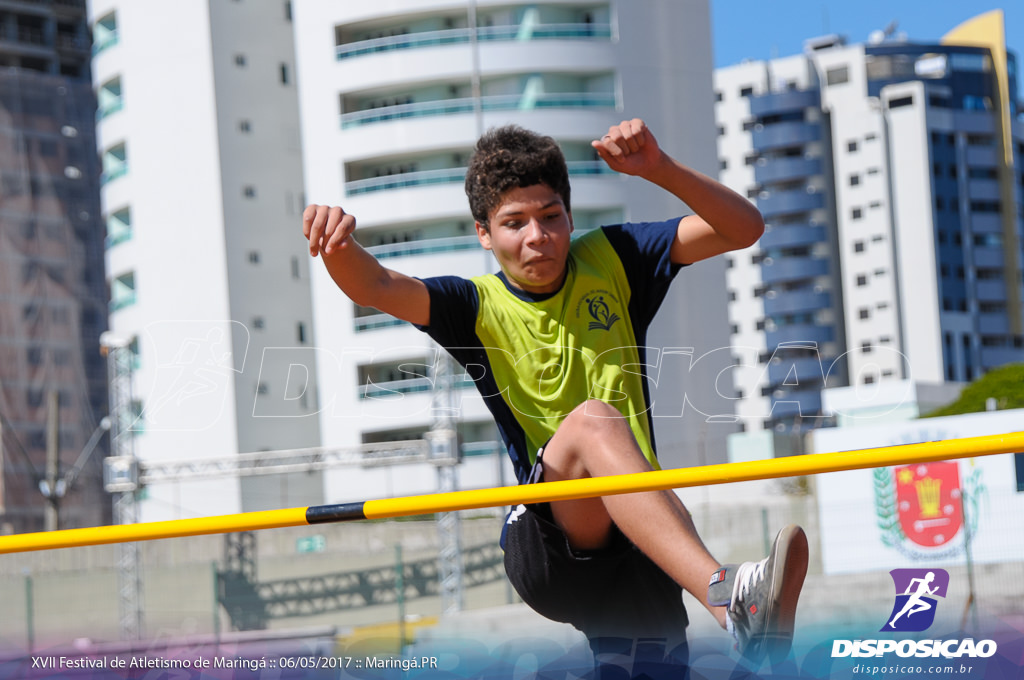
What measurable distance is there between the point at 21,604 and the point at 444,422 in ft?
48.0

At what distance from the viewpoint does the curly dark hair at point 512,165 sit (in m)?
2.15

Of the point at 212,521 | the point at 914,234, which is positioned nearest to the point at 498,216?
the point at 212,521

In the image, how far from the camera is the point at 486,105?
23578 mm

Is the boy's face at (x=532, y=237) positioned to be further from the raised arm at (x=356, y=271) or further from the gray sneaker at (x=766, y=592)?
the gray sneaker at (x=766, y=592)

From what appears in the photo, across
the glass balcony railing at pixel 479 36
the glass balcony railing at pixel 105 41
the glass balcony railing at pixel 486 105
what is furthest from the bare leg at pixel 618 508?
the glass balcony railing at pixel 105 41

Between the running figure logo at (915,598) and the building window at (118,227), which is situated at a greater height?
the building window at (118,227)

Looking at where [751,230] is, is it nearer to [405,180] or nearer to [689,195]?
[689,195]

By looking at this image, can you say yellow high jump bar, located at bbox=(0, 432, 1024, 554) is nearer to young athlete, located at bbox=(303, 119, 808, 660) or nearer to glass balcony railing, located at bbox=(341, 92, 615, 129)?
young athlete, located at bbox=(303, 119, 808, 660)

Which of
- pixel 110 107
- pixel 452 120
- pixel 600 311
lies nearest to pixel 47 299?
pixel 110 107

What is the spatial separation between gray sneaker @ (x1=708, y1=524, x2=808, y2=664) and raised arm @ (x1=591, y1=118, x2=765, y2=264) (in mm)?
501

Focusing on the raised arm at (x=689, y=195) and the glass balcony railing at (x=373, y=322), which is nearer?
the raised arm at (x=689, y=195)

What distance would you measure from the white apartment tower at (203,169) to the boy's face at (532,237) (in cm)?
2359

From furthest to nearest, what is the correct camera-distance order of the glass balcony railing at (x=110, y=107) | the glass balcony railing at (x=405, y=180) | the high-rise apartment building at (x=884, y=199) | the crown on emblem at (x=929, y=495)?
the high-rise apartment building at (x=884, y=199), the glass balcony railing at (x=110, y=107), the glass balcony railing at (x=405, y=180), the crown on emblem at (x=929, y=495)

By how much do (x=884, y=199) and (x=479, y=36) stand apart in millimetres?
20791
